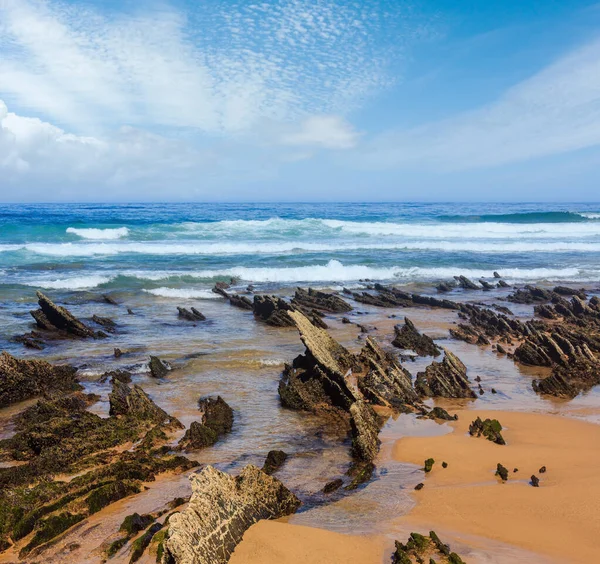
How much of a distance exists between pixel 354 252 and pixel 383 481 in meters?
31.3

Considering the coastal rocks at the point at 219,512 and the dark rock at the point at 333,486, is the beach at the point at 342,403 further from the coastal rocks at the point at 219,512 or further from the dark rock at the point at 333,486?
the coastal rocks at the point at 219,512

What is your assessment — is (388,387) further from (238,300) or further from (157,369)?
(238,300)

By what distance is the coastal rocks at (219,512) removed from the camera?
169 inches

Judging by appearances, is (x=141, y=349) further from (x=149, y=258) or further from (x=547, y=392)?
(x=149, y=258)

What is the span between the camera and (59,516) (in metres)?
5.60

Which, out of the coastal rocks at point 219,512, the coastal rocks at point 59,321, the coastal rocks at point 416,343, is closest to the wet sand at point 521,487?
the coastal rocks at point 219,512

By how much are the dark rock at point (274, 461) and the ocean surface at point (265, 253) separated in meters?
16.1

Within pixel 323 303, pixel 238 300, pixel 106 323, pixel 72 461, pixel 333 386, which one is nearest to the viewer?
pixel 72 461

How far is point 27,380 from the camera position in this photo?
33.3ft

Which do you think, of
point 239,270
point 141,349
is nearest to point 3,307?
point 141,349

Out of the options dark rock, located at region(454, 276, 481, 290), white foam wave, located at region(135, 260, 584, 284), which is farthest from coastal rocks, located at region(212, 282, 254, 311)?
dark rock, located at region(454, 276, 481, 290)

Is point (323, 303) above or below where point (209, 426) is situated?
above

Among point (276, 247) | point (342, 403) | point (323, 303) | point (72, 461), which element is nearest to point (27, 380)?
point (72, 461)

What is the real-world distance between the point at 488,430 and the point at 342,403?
2.62m
